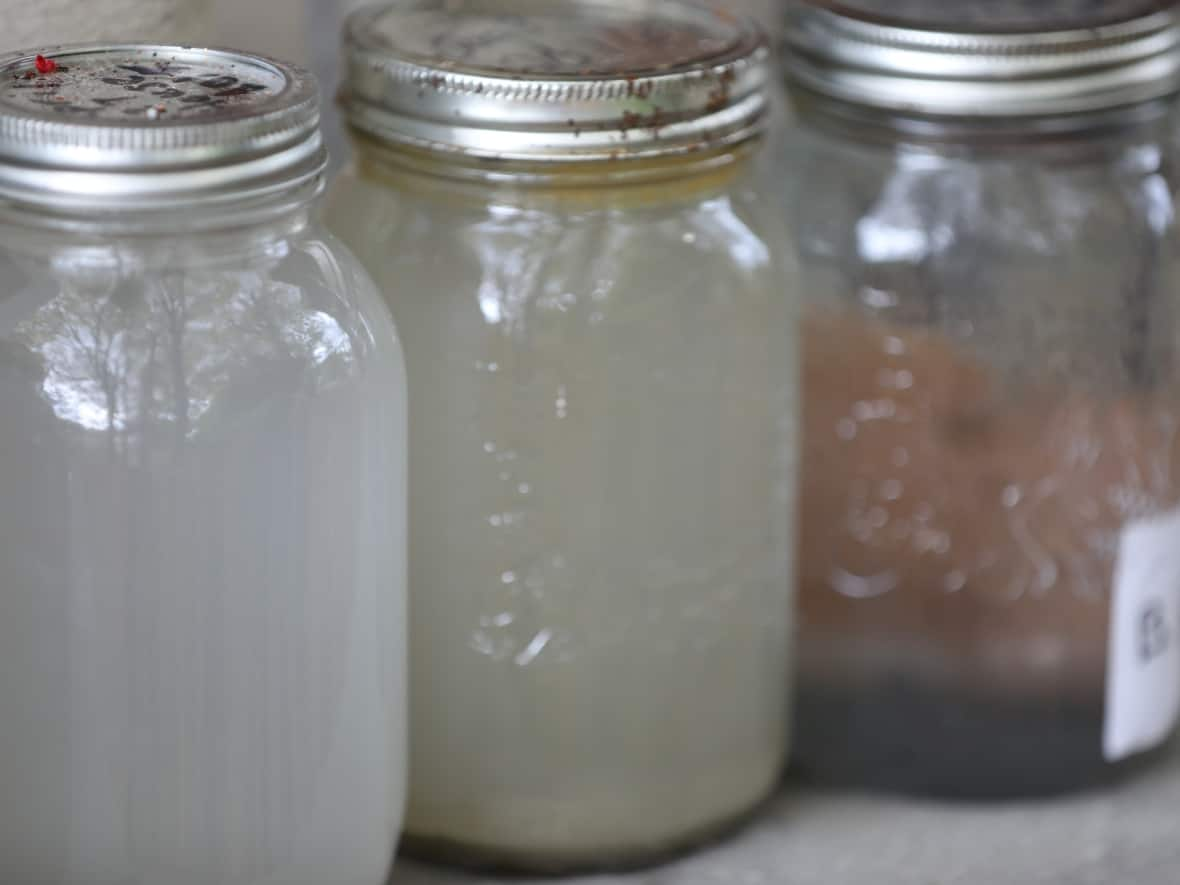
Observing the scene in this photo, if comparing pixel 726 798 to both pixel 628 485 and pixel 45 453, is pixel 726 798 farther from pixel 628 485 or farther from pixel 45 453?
pixel 45 453

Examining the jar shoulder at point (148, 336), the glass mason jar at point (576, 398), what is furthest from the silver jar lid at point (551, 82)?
the jar shoulder at point (148, 336)

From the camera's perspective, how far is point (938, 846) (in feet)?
2.89

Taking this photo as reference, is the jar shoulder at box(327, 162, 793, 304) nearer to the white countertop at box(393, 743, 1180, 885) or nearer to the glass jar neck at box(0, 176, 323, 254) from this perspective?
the glass jar neck at box(0, 176, 323, 254)

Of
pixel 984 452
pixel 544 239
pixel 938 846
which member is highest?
pixel 544 239

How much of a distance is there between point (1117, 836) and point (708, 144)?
0.39 metres

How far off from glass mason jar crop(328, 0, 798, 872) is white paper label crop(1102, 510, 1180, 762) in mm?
172

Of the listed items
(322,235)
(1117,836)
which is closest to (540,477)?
(322,235)

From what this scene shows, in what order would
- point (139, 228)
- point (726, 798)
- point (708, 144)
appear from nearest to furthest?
point (139, 228)
point (708, 144)
point (726, 798)

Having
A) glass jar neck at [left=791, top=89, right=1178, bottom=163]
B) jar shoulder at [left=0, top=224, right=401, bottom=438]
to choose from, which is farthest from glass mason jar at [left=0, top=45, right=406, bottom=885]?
glass jar neck at [left=791, top=89, right=1178, bottom=163]

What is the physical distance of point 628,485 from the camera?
779 millimetres

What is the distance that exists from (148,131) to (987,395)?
1.38ft

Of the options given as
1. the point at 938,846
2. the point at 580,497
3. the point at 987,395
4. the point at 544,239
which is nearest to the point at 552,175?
the point at 544,239

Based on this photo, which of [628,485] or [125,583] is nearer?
[125,583]

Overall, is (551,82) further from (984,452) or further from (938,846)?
(938,846)
